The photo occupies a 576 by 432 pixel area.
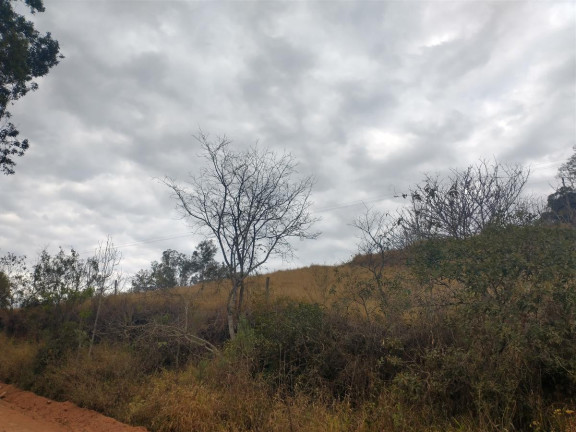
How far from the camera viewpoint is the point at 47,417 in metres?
11.3

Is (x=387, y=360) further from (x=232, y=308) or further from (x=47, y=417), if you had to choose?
(x=47, y=417)

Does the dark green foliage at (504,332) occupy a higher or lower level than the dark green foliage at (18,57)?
lower

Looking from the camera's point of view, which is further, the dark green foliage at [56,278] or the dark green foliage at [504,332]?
the dark green foliage at [56,278]

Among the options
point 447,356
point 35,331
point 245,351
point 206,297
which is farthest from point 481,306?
point 35,331

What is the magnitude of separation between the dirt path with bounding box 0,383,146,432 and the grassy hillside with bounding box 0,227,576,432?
0.34 m

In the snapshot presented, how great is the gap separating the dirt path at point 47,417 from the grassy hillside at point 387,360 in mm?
336

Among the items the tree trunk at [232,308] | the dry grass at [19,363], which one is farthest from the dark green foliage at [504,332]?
the dry grass at [19,363]

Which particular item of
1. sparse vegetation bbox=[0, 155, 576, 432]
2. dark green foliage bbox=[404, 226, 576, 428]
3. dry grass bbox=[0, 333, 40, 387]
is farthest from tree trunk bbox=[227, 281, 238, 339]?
dark green foliage bbox=[404, 226, 576, 428]

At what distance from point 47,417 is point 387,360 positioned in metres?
8.81

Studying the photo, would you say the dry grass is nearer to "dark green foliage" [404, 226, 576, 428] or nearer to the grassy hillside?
the grassy hillside

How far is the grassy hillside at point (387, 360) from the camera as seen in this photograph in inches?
278

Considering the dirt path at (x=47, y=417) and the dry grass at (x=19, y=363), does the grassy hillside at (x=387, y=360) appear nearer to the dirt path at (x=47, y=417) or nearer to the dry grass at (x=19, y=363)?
the dry grass at (x=19, y=363)

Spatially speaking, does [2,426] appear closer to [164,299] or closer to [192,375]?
[192,375]

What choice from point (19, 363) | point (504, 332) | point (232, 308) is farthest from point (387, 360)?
point (19, 363)
